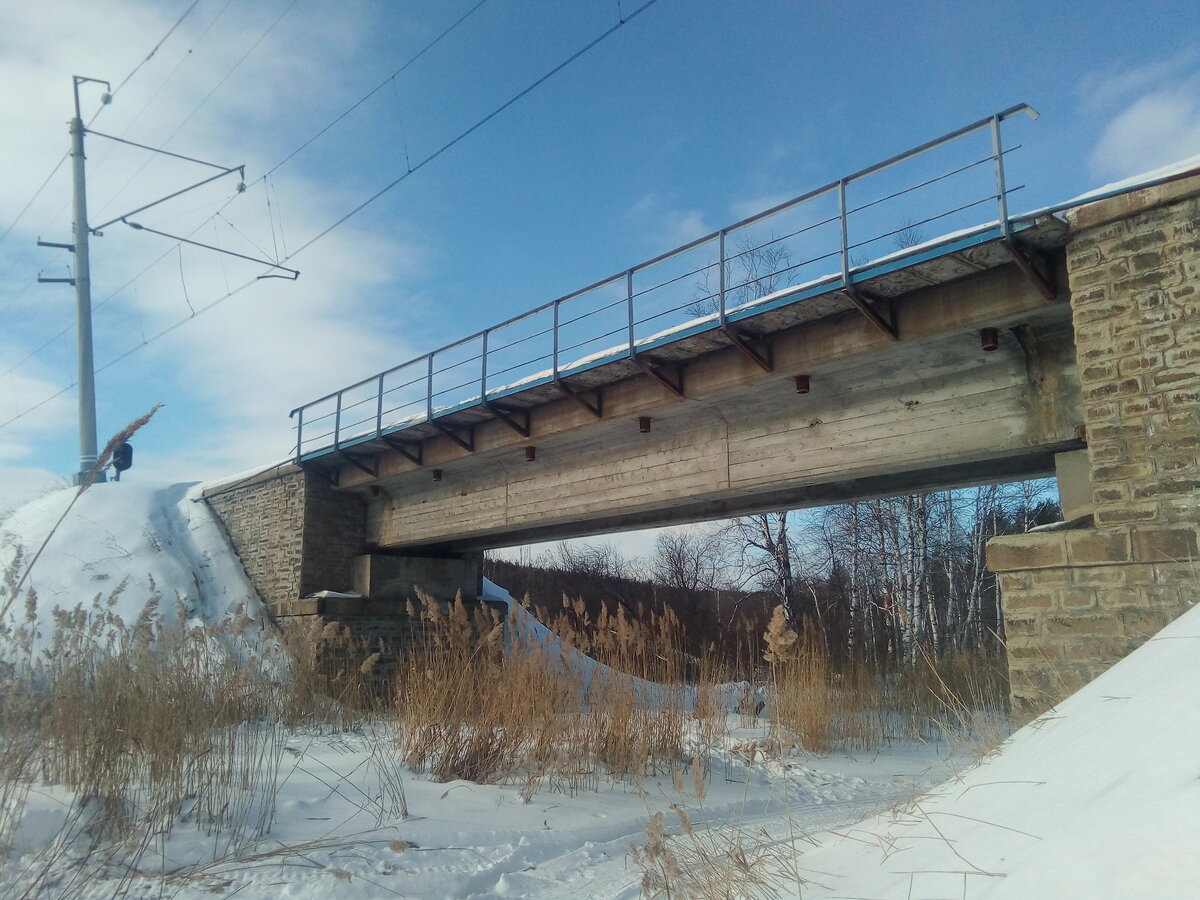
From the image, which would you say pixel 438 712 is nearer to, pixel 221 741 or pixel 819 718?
A: pixel 221 741

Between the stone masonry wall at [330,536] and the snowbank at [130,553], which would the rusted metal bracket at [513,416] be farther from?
the snowbank at [130,553]

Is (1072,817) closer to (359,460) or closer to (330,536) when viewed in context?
(359,460)

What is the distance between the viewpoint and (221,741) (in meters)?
5.00

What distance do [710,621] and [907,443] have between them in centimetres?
1936

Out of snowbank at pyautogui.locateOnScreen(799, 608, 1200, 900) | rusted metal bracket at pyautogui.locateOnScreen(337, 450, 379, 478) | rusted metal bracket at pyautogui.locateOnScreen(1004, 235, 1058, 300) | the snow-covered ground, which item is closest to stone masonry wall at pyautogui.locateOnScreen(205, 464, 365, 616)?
rusted metal bracket at pyautogui.locateOnScreen(337, 450, 379, 478)

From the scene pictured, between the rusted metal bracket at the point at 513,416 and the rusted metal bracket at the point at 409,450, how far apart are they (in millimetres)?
3007

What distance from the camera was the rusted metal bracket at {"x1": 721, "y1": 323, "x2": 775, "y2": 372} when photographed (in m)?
10.2

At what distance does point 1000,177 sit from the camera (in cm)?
796

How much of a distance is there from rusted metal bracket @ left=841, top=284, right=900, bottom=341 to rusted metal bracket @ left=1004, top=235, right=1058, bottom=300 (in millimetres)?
1423

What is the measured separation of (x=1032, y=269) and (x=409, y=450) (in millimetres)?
11808

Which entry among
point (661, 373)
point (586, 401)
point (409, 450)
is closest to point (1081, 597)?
point (661, 373)

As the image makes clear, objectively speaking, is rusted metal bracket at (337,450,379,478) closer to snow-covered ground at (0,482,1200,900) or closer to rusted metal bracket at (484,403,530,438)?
rusted metal bracket at (484,403,530,438)

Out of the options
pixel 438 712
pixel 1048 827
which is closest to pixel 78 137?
pixel 438 712

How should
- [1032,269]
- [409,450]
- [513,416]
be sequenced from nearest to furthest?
[1032,269] → [513,416] → [409,450]
